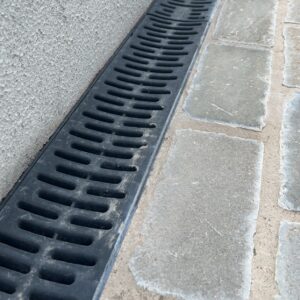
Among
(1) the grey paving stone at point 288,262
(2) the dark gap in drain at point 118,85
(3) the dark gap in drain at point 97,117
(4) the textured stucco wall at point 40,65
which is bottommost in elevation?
(1) the grey paving stone at point 288,262

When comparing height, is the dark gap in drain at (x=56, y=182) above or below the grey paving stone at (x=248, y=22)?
below

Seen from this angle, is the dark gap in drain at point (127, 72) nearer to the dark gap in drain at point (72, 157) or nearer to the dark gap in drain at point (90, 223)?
the dark gap in drain at point (72, 157)

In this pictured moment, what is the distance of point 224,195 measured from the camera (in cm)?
135

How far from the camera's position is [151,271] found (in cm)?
113

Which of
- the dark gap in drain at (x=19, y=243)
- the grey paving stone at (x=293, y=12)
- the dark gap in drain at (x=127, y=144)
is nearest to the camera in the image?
the dark gap in drain at (x=19, y=243)

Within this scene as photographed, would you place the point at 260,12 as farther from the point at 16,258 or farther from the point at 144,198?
the point at 16,258

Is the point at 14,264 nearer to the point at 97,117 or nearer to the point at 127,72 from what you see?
the point at 97,117

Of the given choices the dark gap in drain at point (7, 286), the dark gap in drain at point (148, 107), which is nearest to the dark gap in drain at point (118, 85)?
the dark gap in drain at point (148, 107)

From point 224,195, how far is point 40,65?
0.71m

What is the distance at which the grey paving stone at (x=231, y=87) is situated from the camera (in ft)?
5.51

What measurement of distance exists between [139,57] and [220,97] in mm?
460

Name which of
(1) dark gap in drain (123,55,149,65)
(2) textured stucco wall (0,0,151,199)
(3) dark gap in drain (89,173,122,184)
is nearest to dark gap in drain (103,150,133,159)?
(3) dark gap in drain (89,173,122,184)

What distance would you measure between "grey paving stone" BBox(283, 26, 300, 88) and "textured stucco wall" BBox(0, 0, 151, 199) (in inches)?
32.2

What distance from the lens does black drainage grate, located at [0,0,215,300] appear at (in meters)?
1.11
